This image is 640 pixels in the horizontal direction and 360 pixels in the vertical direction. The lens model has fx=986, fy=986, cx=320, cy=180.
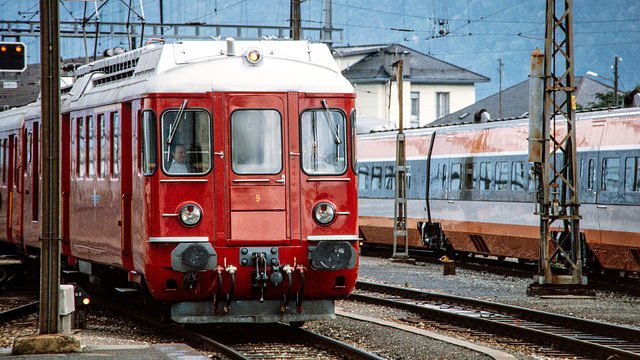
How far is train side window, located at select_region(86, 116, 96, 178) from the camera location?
12305mm

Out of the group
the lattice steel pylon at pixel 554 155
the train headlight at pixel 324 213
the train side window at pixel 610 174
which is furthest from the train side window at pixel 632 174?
the train headlight at pixel 324 213

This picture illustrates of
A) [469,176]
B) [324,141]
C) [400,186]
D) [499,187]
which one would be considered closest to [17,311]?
[324,141]

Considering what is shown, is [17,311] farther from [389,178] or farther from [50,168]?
[389,178]

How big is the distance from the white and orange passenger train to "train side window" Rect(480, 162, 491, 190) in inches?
0.9

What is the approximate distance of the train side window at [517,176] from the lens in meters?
21.2

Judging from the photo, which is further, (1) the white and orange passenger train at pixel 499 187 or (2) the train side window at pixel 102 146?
(1) the white and orange passenger train at pixel 499 187

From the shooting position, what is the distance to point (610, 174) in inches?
717

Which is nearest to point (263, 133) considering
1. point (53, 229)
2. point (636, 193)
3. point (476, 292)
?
point (53, 229)

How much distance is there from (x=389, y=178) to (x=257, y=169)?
17.6 metres

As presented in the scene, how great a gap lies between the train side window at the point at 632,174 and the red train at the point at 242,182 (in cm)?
854

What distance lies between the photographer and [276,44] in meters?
11.0

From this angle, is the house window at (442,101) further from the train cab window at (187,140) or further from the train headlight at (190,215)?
the train headlight at (190,215)

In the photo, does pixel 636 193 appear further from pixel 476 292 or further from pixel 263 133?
pixel 263 133

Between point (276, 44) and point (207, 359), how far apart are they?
3.71 meters
